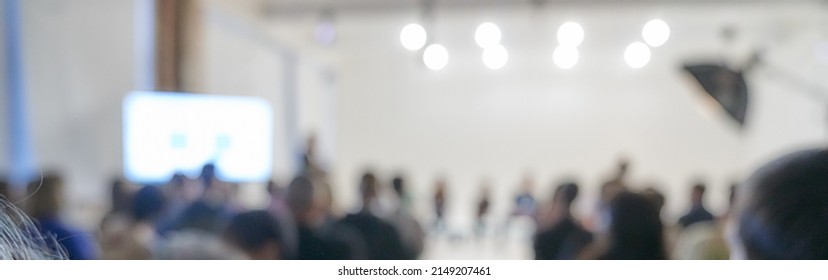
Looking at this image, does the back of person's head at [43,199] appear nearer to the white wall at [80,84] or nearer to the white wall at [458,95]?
the white wall at [458,95]

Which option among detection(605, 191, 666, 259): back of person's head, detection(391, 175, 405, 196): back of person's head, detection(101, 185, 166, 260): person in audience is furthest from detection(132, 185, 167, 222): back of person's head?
detection(605, 191, 666, 259): back of person's head

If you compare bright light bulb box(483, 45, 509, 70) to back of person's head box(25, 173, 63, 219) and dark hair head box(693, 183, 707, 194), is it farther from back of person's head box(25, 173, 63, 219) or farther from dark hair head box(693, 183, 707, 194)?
back of person's head box(25, 173, 63, 219)

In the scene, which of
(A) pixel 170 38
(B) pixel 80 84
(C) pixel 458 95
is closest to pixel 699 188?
(C) pixel 458 95

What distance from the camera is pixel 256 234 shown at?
60 cm

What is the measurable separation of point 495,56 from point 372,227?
540mm

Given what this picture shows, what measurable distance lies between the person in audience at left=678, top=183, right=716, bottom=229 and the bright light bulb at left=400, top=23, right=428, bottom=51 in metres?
0.36

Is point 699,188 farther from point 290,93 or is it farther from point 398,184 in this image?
point 290,93

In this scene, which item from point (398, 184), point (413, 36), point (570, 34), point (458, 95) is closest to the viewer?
point (413, 36)

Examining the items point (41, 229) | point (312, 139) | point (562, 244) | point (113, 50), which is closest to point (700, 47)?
point (562, 244)

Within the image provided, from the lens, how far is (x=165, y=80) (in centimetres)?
167

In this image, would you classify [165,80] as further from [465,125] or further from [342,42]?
[465,125]

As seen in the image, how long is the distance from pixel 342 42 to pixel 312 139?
0.49 m

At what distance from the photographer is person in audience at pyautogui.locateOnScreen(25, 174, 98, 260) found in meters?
0.38

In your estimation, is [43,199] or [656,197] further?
[656,197]
